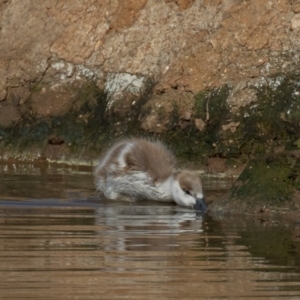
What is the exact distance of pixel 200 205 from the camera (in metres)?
13.1

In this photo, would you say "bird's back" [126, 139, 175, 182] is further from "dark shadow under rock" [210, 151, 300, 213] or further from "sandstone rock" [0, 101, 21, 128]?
"sandstone rock" [0, 101, 21, 128]

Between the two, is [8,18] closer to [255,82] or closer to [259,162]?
[255,82]

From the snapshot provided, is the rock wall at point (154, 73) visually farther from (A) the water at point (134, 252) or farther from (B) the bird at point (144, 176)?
(A) the water at point (134, 252)

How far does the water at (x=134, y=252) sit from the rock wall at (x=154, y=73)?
3608mm

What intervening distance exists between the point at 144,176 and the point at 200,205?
127cm

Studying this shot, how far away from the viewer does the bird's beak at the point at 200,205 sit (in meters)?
13.1

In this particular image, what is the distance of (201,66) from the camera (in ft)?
58.7

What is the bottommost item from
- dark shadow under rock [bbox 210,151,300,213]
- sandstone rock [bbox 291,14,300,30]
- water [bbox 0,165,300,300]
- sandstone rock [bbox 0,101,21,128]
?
water [bbox 0,165,300,300]

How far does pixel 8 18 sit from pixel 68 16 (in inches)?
46.9

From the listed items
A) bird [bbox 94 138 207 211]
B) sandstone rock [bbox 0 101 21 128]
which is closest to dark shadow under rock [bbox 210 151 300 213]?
bird [bbox 94 138 207 211]

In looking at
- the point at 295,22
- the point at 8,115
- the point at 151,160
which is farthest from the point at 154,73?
the point at 151,160

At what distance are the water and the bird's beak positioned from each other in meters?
0.10

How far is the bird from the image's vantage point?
13688mm

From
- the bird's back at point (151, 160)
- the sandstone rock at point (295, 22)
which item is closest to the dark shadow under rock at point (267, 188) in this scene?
the bird's back at point (151, 160)
